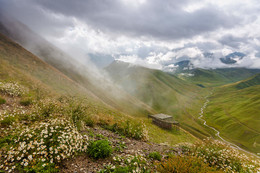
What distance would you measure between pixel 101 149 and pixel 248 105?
690ft

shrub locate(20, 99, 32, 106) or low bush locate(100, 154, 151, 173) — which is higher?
low bush locate(100, 154, 151, 173)

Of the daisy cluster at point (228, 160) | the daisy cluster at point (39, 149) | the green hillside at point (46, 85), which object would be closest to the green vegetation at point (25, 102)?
the green hillside at point (46, 85)

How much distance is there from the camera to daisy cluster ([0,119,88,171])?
213 inches

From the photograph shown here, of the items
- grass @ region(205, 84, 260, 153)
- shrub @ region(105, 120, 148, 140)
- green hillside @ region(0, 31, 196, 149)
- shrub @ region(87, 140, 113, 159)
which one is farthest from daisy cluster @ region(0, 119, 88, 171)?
grass @ region(205, 84, 260, 153)

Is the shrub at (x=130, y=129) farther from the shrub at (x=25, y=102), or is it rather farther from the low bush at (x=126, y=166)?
the shrub at (x=25, y=102)

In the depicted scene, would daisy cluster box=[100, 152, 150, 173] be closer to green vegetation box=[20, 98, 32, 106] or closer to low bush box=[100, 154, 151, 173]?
low bush box=[100, 154, 151, 173]

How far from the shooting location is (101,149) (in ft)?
24.8

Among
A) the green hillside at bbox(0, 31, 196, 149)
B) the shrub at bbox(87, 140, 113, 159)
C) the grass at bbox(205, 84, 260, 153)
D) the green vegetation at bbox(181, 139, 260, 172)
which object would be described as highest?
the grass at bbox(205, 84, 260, 153)

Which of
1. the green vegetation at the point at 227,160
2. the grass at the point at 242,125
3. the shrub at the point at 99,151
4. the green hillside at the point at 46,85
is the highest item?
the grass at the point at 242,125

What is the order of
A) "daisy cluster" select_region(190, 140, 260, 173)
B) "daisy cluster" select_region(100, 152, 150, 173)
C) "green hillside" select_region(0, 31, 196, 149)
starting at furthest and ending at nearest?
"green hillside" select_region(0, 31, 196, 149) < "daisy cluster" select_region(190, 140, 260, 173) < "daisy cluster" select_region(100, 152, 150, 173)

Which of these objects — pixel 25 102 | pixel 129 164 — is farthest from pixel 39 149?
pixel 25 102

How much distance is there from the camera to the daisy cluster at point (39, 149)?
5405 mm

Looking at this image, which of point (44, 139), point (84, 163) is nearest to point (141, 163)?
point (84, 163)

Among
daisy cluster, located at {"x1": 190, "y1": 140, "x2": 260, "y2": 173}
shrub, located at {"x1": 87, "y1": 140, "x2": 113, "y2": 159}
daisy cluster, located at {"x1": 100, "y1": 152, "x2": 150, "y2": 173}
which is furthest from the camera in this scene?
daisy cluster, located at {"x1": 190, "y1": 140, "x2": 260, "y2": 173}
